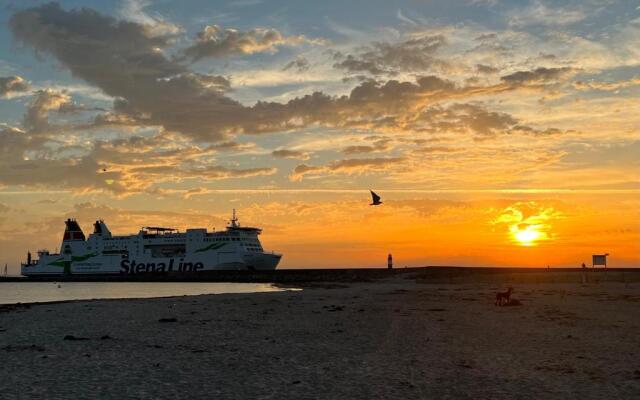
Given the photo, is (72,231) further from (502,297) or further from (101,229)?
(502,297)

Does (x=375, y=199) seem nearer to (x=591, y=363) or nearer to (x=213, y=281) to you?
(x=591, y=363)

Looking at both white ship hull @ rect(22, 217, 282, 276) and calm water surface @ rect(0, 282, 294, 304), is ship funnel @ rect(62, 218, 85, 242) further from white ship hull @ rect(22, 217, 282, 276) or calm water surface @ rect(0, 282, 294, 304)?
calm water surface @ rect(0, 282, 294, 304)

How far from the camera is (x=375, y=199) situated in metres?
49.7

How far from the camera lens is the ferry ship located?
13838cm

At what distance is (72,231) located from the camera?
163m

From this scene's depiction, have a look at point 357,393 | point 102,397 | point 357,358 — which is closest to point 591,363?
point 357,358

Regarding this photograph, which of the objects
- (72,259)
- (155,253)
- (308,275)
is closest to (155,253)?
(155,253)

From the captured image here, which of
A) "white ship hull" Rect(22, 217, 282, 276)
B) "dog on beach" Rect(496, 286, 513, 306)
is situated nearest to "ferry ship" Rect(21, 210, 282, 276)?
"white ship hull" Rect(22, 217, 282, 276)

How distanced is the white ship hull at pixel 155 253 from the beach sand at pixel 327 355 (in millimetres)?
111945

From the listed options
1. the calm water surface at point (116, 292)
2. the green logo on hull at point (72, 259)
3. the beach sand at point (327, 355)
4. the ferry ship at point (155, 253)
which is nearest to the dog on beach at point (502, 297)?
the beach sand at point (327, 355)

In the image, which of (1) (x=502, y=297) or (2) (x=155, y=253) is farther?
(2) (x=155, y=253)

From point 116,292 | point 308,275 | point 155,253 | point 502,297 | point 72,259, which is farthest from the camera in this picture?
point 72,259

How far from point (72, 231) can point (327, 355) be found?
532ft

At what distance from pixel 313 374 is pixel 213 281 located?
362 feet
